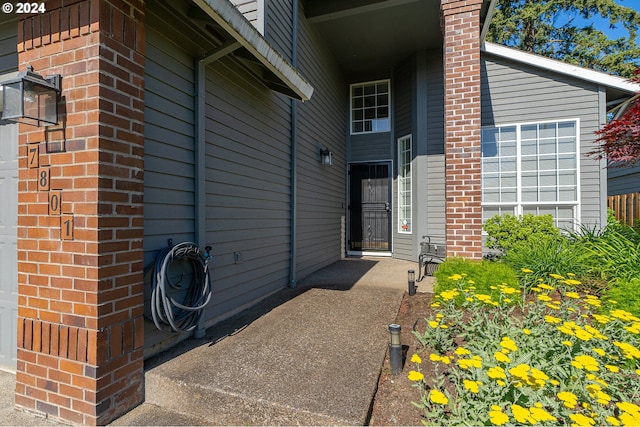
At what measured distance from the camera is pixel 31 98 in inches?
68.9

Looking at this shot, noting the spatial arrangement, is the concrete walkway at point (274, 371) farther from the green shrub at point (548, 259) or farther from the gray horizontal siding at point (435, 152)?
the gray horizontal siding at point (435, 152)

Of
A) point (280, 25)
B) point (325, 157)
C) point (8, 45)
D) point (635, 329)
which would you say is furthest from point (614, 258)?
point (8, 45)

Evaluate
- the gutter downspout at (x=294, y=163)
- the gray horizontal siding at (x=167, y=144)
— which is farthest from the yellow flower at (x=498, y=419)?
the gutter downspout at (x=294, y=163)

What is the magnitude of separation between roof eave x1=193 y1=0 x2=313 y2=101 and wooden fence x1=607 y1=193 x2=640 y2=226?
7136 mm

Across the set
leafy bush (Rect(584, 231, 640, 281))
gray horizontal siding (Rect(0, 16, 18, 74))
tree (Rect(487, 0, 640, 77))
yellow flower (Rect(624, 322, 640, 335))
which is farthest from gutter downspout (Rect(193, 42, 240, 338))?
tree (Rect(487, 0, 640, 77))

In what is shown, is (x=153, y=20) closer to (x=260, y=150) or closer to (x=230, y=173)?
(x=230, y=173)

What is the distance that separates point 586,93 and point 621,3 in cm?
1146

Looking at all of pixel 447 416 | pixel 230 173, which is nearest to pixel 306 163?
pixel 230 173

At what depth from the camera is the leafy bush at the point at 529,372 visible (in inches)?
58.4

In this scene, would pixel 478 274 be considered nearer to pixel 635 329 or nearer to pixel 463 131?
pixel 635 329

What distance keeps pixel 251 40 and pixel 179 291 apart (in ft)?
6.97

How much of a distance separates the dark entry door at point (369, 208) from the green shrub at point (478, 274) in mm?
3907

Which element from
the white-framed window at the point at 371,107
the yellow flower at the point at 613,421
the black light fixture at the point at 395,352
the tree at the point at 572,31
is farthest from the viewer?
the tree at the point at 572,31

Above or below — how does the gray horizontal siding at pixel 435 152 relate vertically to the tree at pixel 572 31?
below
